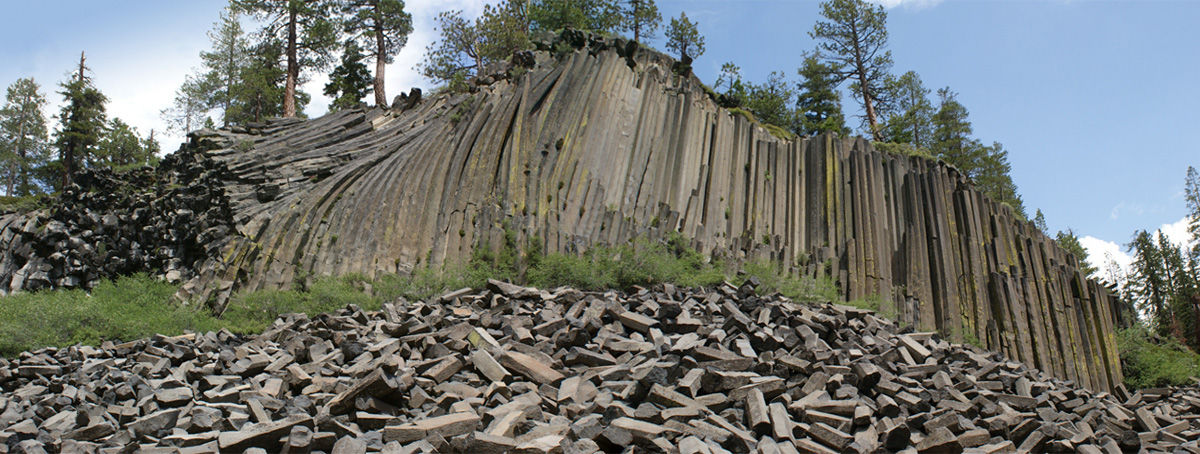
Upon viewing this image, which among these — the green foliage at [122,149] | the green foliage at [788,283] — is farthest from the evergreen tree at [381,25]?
the green foliage at [788,283]

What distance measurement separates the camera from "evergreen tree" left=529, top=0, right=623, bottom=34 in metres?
26.2

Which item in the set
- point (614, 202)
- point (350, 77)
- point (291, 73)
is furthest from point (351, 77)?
point (614, 202)

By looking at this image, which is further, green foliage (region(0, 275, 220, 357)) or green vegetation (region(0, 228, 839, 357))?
green vegetation (region(0, 228, 839, 357))

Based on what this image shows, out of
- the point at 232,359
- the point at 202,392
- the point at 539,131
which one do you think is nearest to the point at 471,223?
the point at 539,131

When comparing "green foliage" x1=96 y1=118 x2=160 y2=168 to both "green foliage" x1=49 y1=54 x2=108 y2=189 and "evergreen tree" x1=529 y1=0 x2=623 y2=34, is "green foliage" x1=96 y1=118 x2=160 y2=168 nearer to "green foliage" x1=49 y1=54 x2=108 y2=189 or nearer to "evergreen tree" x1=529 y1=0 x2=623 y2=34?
"green foliage" x1=49 y1=54 x2=108 y2=189

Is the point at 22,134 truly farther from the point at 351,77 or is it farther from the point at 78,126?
the point at 351,77

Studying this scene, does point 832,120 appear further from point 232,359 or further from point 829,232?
point 232,359

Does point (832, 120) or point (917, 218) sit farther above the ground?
point (832, 120)

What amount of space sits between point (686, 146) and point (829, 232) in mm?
3609

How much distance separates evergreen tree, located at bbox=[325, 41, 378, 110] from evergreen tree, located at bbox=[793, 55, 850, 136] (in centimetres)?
1743

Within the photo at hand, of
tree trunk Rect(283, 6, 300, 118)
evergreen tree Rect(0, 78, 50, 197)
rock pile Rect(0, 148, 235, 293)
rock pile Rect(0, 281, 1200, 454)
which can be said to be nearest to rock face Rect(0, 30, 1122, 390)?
rock pile Rect(0, 148, 235, 293)

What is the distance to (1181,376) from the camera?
13.0m

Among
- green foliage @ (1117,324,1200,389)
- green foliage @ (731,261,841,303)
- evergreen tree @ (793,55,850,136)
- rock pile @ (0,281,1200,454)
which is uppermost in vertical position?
evergreen tree @ (793,55,850,136)

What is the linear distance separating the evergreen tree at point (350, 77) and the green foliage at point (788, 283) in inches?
731
